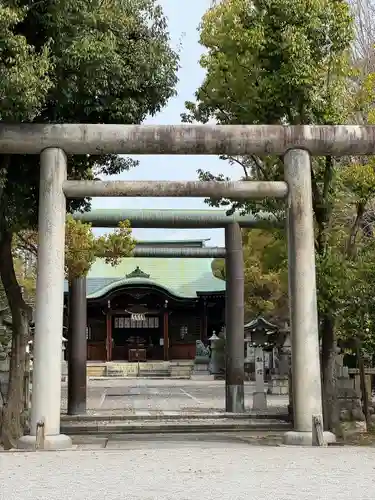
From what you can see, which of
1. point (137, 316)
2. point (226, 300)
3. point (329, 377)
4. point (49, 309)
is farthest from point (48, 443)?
point (137, 316)

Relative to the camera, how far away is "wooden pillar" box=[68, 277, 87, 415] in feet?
51.0

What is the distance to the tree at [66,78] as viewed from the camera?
26.9 ft

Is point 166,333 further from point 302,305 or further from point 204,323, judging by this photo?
point 302,305

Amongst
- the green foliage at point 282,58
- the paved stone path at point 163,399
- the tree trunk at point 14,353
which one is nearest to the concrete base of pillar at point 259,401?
the paved stone path at point 163,399

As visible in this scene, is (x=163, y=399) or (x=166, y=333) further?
(x=166, y=333)

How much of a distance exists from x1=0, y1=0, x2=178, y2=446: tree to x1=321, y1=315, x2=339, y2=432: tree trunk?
15.4 feet

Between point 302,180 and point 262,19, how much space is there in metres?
2.60

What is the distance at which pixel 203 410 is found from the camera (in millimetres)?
16203

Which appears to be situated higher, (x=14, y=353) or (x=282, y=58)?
(x=282, y=58)

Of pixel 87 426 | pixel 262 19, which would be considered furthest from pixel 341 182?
pixel 87 426

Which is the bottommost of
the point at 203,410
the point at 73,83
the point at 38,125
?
the point at 203,410

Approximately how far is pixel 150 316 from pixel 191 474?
30.6 m

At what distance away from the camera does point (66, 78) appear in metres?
9.10

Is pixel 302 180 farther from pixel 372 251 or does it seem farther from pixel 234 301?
pixel 234 301
